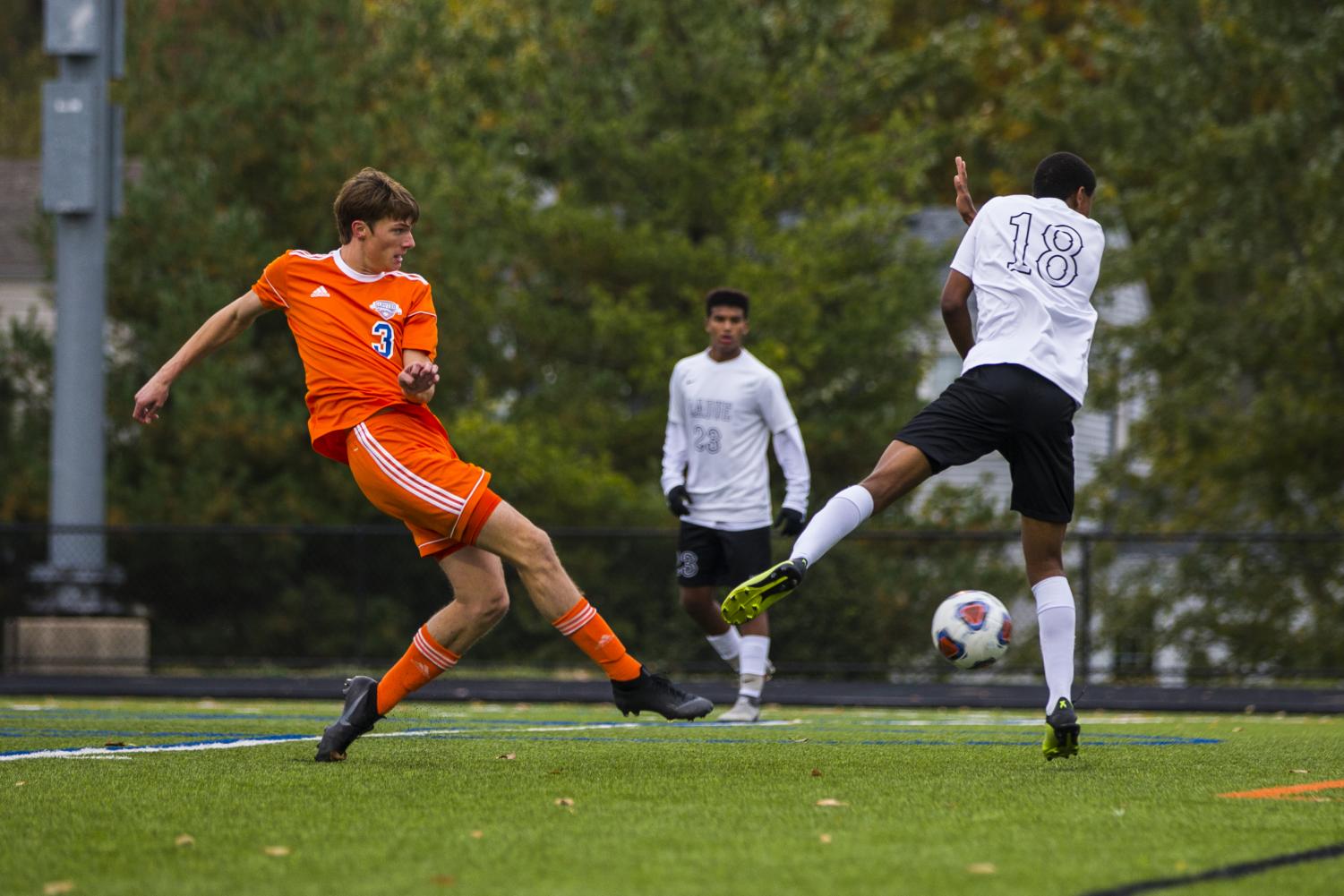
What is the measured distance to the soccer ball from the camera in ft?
23.6

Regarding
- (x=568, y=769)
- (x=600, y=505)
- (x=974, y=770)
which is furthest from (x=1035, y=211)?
(x=600, y=505)

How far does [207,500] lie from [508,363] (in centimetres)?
449

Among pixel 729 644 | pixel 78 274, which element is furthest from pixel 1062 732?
pixel 78 274

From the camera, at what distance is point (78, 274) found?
56.7ft

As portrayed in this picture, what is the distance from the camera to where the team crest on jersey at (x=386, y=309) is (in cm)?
655

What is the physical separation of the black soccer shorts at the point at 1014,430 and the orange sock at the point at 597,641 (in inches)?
49.0

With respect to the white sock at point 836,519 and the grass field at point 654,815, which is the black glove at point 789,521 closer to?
the grass field at point 654,815

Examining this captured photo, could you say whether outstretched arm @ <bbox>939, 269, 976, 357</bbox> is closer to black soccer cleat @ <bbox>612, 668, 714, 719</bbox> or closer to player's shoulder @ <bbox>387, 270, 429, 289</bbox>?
black soccer cleat @ <bbox>612, 668, 714, 719</bbox>

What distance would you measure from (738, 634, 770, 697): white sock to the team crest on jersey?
4206 millimetres

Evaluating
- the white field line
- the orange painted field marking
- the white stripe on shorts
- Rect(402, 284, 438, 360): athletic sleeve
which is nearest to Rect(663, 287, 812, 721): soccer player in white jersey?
the white field line

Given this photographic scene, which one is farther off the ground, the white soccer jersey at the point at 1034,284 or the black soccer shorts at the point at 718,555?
the white soccer jersey at the point at 1034,284

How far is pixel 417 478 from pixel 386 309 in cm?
64

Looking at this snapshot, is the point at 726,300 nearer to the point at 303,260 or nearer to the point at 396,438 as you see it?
the point at 303,260

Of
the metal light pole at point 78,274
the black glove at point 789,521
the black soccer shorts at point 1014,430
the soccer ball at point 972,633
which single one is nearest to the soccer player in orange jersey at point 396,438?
the soccer ball at point 972,633
